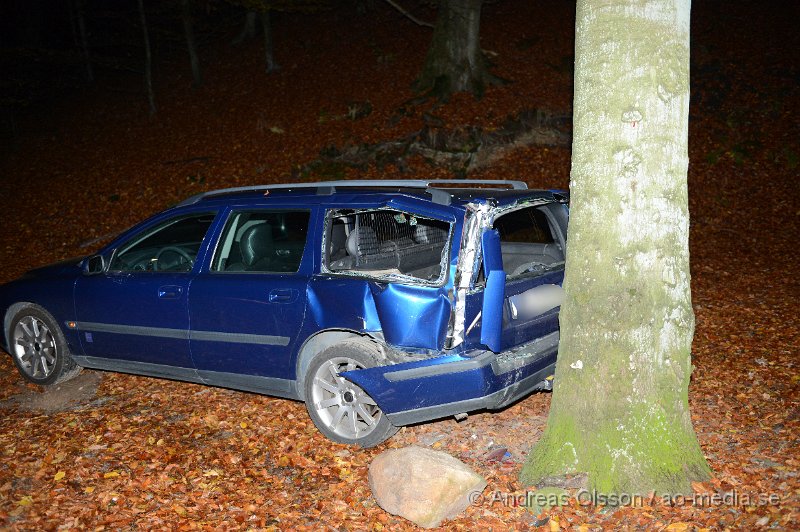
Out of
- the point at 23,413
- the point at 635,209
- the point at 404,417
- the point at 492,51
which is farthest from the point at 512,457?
the point at 492,51

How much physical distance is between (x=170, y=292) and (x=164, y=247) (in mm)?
1168

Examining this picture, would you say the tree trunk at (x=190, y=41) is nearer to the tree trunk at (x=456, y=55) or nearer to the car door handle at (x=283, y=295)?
A: the tree trunk at (x=456, y=55)

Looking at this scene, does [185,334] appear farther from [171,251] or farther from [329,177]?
[329,177]

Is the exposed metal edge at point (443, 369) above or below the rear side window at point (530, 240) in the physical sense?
below

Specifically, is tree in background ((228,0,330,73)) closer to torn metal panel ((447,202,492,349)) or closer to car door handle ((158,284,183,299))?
car door handle ((158,284,183,299))

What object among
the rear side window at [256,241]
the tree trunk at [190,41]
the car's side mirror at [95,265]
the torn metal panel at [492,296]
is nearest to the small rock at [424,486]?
the torn metal panel at [492,296]

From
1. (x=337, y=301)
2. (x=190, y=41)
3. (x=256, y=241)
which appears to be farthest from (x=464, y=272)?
(x=190, y=41)

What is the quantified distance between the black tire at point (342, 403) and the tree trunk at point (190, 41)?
17.8 meters

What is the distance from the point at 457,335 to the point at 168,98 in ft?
65.3

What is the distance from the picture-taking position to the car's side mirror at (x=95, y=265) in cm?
612

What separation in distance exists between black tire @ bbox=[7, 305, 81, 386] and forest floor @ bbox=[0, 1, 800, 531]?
221 millimetres

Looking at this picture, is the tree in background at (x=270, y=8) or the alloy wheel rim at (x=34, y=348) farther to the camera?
the tree in background at (x=270, y=8)

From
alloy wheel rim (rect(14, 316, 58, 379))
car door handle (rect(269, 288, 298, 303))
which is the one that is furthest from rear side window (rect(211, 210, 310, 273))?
alloy wheel rim (rect(14, 316, 58, 379))

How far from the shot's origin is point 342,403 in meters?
5.02
